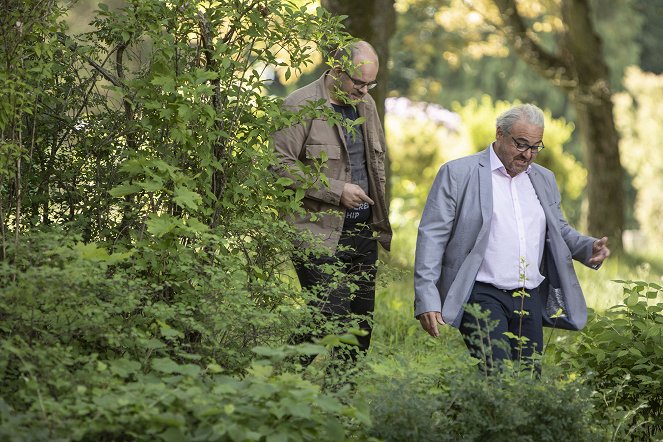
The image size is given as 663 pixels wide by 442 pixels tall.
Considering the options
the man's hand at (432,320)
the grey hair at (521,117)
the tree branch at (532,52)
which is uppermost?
the tree branch at (532,52)

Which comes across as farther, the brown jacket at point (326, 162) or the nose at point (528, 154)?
the brown jacket at point (326, 162)

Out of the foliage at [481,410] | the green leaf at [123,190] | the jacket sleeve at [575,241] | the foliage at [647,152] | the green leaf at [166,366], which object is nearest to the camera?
the green leaf at [166,366]

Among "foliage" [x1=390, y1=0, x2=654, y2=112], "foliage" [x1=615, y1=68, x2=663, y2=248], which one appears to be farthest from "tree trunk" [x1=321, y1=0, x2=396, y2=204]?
"foliage" [x1=390, y1=0, x2=654, y2=112]

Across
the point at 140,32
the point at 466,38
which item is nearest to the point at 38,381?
the point at 140,32

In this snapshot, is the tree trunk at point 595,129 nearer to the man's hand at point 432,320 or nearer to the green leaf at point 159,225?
the man's hand at point 432,320

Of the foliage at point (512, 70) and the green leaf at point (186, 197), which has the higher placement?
the foliage at point (512, 70)

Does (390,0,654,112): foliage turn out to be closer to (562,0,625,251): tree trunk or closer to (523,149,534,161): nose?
(562,0,625,251): tree trunk

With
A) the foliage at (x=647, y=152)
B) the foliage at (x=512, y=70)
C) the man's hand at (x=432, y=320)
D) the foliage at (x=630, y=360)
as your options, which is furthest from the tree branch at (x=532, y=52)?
the foliage at (x=512, y=70)

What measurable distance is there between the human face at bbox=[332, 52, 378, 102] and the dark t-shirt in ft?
0.54

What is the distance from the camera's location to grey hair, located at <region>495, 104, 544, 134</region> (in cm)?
580

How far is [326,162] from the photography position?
20.7 feet

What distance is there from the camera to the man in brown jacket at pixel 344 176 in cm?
615

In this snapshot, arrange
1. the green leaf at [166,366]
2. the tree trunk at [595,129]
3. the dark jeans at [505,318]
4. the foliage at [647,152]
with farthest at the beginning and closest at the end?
the foliage at [647,152] → the tree trunk at [595,129] → the dark jeans at [505,318] → the green leaf at [166,366]

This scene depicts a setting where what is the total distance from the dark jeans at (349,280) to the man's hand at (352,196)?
193mm
